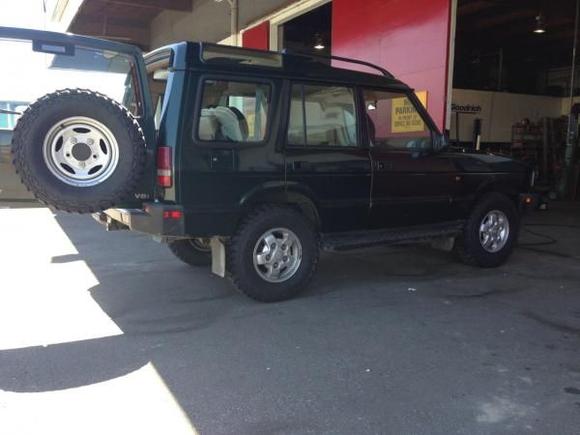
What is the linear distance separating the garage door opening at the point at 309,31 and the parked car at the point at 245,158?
8.10 m

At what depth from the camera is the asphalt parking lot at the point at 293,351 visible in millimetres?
3057

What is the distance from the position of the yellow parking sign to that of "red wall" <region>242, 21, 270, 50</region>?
7.05 meters

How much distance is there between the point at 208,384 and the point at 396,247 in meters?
5.07

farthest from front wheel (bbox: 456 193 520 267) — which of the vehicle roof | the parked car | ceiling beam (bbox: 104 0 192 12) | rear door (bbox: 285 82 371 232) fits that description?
ceiling beam (bbox: 104 0 192 12)

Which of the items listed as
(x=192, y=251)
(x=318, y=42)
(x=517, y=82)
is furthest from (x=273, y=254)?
(x=517, y=82)

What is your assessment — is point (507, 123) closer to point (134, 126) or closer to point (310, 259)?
point (310, 259)

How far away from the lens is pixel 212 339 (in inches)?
167

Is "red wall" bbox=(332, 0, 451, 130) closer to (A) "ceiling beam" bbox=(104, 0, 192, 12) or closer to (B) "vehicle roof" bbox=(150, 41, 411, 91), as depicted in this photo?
(B) "vehicle roof" bbox=(150, 41, 411, 91)

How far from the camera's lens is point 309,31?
51.6ft

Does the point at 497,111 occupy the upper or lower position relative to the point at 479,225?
upper

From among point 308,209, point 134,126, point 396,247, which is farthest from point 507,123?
point 134,126

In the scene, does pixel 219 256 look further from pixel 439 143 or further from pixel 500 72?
pixel 500 72

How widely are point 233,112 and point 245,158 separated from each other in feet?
1.56

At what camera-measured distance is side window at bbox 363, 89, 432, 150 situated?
5.65 metres
